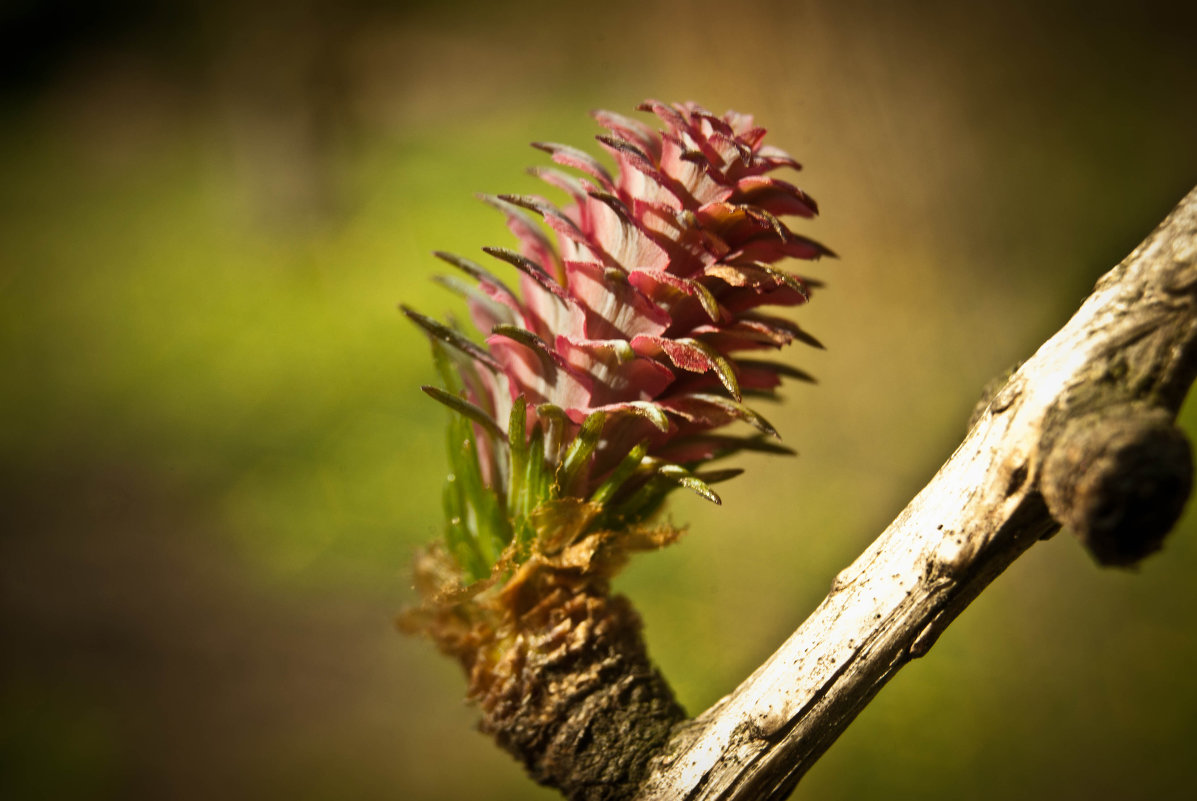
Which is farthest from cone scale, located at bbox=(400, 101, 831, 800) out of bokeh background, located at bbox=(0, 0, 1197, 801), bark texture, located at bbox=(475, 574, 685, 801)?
bokeh background, located at bbox=(0, 0, 1197, 801)

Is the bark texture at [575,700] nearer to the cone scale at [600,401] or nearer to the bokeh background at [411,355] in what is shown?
the cone scale at [600,401]

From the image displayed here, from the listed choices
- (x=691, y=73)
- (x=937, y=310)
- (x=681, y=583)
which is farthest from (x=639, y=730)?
(x=691, y=73)

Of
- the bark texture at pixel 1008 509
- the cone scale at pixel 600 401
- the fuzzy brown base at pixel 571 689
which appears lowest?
the bark texture at pixel 1008 509

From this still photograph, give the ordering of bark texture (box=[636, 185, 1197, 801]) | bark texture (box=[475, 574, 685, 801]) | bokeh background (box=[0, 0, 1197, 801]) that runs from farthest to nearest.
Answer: bokeh background (box=[0, 0, 1197, 801]) < bark texture (box=[475, 574, 685, 801]) < bark texture (box=[636, 185, 1197, 801])

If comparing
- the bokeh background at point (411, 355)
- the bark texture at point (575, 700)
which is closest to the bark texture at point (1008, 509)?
the bark texture at point (575, 700)

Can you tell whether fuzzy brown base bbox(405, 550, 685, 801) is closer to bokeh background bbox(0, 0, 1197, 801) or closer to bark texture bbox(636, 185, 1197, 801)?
bark texture bbox(636, 185, 1197, 801)

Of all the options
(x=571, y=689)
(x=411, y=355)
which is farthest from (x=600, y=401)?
(x=411, y=355)
